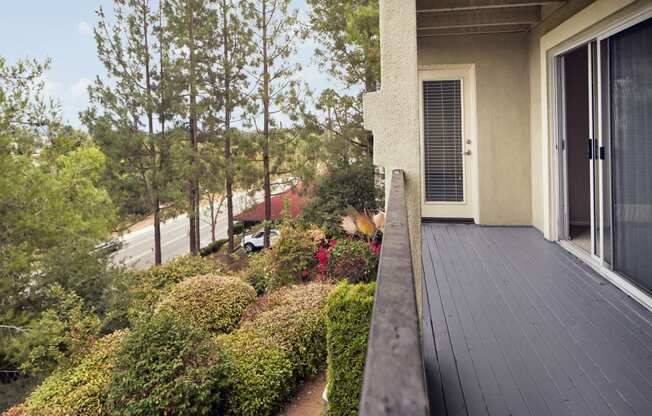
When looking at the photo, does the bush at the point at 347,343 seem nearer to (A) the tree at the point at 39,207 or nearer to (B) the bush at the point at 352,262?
(B) the bush at the point at 352,262

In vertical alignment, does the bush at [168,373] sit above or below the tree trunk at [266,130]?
below

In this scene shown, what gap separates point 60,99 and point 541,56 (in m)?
14.8

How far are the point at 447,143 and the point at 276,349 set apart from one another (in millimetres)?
3764

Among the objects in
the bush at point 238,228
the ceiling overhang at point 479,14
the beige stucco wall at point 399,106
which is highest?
the ceiling overhang at point 479,14

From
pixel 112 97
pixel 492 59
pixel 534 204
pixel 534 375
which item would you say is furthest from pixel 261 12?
pixel 534 375

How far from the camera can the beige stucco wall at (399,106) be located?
2.51 metres

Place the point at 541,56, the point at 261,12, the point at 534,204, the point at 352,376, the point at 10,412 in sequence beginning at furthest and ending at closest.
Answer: the point at 261,12 → the point at 534,204 → the point at 10,412 → the point at 541,56 → the point at 352,376

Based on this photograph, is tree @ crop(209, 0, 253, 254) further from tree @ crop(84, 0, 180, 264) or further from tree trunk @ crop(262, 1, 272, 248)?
tree @ crop(84, 0, 180, 264)

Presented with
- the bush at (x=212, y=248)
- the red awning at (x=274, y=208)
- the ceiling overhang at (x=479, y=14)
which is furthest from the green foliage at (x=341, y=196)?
the bush at (x=212, y=248)

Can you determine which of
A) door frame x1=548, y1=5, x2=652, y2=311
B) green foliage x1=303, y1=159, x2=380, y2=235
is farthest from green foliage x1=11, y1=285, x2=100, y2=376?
door frame x1=548, y1=5, x2=652, y2=311

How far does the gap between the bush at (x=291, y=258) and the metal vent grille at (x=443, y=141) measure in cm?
226

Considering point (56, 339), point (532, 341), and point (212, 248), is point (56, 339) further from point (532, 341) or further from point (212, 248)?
point (212, 248)

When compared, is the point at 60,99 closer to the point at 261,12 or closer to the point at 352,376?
the point at 261,12

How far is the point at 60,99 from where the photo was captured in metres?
15.1
